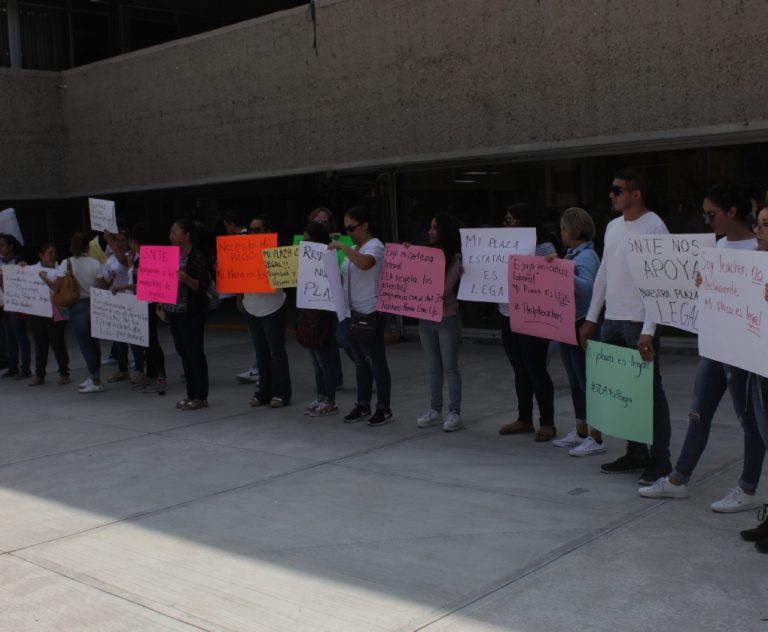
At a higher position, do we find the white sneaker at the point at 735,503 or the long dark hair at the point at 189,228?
the long dark hair at the point at 189,228

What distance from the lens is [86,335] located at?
35.7 ft

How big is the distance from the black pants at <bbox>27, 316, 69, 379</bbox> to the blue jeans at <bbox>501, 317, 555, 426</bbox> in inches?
242

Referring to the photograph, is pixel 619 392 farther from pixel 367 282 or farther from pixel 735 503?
pixel 367 282

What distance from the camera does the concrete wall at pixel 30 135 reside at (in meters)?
18.1

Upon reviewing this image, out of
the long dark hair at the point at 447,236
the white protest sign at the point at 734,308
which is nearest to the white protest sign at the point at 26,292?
the long dark hair at the point at 447,236

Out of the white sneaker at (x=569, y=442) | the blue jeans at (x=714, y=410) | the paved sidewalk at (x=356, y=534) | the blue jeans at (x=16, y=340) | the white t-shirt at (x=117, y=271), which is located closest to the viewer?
the paved sidewalk at (x=356, y=534)

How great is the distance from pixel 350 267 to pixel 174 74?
926 cm

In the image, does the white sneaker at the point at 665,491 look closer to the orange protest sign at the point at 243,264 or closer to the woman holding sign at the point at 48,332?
the orange protest sign at the point at 243,264

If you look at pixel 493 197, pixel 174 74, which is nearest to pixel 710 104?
pixel 493 197

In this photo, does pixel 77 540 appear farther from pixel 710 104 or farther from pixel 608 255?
pixel 710 104

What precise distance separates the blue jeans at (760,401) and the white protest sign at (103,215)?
24.7ft

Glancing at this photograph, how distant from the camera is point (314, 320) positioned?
27.8 feet

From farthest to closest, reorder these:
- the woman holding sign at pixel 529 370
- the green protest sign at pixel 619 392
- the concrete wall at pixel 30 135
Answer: the concrete wall at pixel 30 135 < the woman holding sign at pixel 529 370 < the green protest sign at pixel 619 392

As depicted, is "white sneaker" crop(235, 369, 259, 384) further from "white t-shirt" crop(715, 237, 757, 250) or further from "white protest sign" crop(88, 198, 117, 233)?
"white t-shirt" crop(715, 237, 757, 250)
